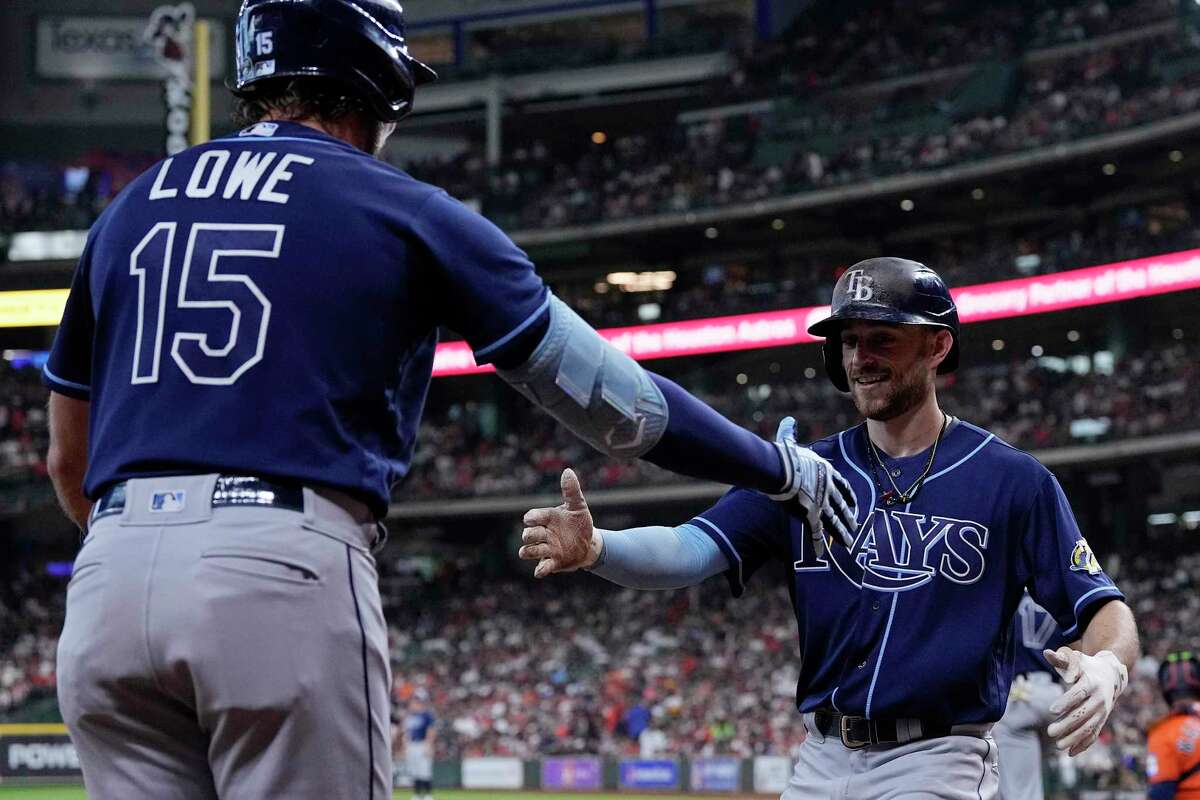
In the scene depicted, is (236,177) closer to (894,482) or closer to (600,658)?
(894,482)

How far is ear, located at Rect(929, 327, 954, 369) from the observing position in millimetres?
4570

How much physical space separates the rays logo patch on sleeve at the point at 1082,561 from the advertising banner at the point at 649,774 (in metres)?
23.0

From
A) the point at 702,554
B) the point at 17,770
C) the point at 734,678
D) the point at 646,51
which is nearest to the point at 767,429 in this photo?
the point at 734,678

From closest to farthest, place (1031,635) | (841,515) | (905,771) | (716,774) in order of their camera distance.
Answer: (841,515) → (905,771) → (1031,635) → (716,774)

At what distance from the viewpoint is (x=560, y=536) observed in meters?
3.56

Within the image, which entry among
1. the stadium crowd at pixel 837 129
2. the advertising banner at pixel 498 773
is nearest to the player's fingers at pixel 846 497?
the advertising banner at pixel 498 773

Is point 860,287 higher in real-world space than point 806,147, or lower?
lower

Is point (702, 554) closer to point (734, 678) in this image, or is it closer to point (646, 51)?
point (734, 678)

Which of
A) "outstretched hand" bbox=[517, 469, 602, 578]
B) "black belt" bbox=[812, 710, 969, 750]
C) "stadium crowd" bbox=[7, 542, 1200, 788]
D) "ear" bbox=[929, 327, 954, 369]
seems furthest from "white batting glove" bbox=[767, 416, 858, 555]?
"stadium crowd" bbox=[7, 542, 1200, 788]

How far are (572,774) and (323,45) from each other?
25.6 meters

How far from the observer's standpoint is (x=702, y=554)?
4.31 meters

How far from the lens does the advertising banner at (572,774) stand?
2708 cm

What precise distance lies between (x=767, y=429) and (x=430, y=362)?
110 ft

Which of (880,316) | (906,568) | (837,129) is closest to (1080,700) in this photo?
(906,568)
